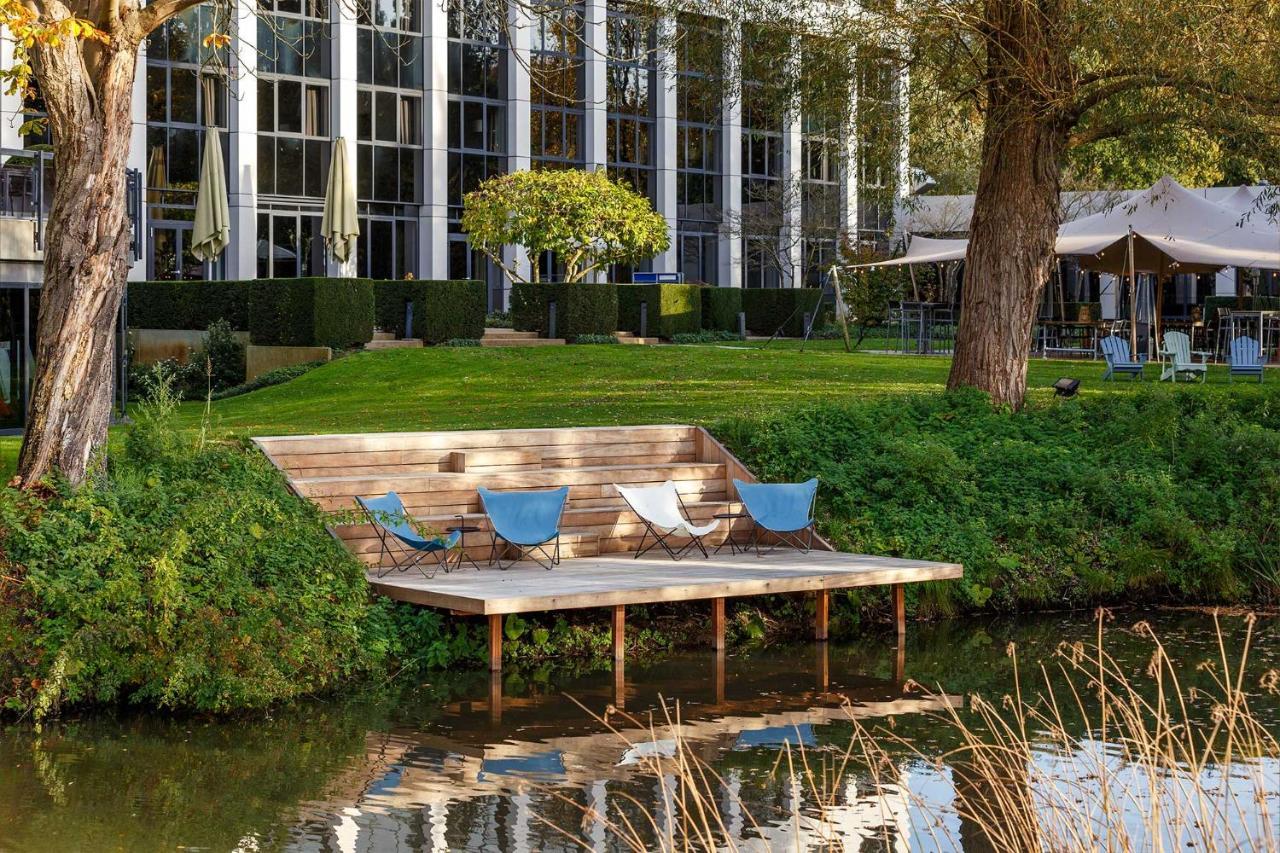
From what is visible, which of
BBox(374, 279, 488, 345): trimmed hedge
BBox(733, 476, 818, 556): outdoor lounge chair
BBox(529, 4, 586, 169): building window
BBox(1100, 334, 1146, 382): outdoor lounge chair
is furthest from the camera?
BBox(529, 4, 586, 169): building window

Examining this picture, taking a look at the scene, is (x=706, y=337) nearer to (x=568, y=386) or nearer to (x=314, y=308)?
(x=314, y=308)

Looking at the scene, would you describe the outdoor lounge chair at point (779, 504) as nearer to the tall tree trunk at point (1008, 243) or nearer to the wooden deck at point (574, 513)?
the wooden deck at point (574, 513)

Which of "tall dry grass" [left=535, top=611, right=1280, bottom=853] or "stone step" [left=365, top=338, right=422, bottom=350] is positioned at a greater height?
"stone step" [left=365, top=338, right=422, bottom=350]

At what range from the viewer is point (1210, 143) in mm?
16906

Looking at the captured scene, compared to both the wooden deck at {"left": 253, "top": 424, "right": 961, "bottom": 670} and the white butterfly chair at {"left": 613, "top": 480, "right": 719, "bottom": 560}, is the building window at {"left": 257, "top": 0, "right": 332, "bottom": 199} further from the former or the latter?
the white butterfly chair at {"left": 613, "top": 480, "right": 719, "bottom": 560}

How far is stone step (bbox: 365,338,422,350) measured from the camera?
26369 mm

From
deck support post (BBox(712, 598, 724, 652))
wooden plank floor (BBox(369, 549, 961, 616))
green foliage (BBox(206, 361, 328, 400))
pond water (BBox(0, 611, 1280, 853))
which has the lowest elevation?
pond water (BBox(0, 611, 1280, 853))

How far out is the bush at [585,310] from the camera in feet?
97.3

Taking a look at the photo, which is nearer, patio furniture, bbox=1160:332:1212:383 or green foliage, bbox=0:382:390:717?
green foliage, bbox=0:382:390:717

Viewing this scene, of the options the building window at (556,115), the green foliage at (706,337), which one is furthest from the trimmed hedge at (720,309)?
the building window at (556,115)

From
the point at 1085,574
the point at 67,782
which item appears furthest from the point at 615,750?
the point at 1085,574

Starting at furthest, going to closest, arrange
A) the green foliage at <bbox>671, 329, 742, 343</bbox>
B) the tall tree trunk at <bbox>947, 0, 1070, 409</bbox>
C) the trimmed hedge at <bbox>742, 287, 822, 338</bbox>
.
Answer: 1. the trimmed hedge at <bbox>742, 287, 822, 338</bbox>
2. the green foliage at <bbox>671, 329, 742, 343</bbox>
3. the tall tree trunk at <bbox>947, 0, 1070, 409</bbox>

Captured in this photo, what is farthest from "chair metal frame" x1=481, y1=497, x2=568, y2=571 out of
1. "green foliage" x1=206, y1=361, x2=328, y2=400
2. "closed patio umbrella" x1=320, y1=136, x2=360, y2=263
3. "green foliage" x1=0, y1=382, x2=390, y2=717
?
"closed patio umbrella" x1=320, y1=136, x2=360, y2=263

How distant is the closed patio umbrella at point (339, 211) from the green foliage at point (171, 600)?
17.3 meters
